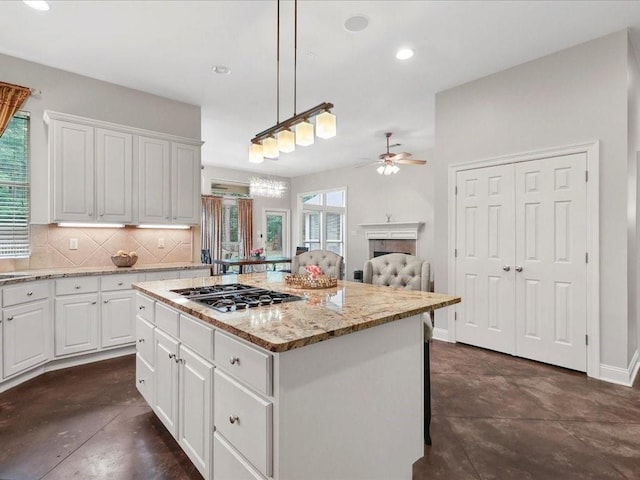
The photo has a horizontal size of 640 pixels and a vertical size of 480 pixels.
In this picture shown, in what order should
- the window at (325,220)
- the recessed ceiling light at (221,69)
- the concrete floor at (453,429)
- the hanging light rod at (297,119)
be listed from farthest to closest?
1. the window at (325,220)
2. the recessed ceiling light at (221,69)
3. the hanging light rod at (297,119)
4. the concrete floor at (453,429)

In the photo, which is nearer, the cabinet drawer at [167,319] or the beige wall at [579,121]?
the cabinet drawer at [167,319]

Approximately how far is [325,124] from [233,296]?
1.14 m

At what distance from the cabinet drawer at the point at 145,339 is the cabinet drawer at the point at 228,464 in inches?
36.8

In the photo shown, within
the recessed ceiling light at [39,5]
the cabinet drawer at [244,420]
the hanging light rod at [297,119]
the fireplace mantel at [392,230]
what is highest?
the recessed ceiling light at [39,5]

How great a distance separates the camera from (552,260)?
10.8ft

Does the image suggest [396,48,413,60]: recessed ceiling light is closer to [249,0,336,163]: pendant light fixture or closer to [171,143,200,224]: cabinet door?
[249,0,336,163]: pendant light fixture

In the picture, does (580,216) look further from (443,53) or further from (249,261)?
(249,261)

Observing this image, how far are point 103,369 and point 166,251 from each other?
157 cm

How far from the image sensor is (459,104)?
13.0ft

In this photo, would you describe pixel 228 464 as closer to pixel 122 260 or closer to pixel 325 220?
pixel 122 260

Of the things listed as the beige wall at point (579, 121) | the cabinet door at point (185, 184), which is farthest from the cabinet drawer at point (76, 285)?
the beige wall at point (579, 121)

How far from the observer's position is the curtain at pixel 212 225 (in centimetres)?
795

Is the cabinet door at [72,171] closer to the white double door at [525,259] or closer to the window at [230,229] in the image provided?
the white double door at [525,259]

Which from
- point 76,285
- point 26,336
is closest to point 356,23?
point 76,285
